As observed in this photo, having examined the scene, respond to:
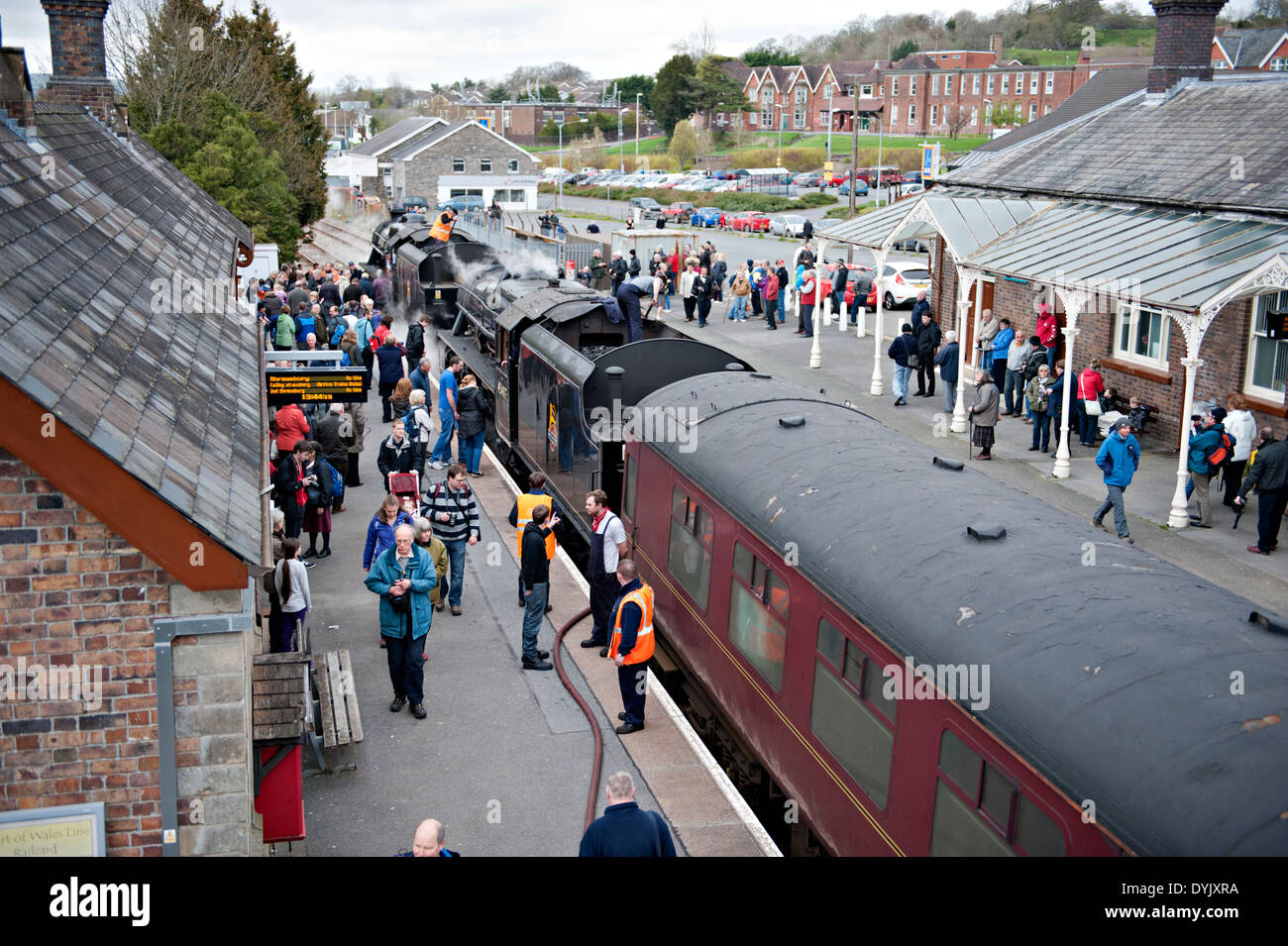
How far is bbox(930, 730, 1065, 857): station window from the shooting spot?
4.60m

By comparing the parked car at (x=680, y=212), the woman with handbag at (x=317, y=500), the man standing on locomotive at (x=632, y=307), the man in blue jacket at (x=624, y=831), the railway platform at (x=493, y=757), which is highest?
the parked car at (x=680, y=212)

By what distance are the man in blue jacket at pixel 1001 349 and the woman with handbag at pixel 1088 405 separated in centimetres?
146

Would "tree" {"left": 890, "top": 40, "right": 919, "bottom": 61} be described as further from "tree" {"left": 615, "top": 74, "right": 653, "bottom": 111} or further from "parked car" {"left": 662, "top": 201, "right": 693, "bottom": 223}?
"parked car" {"left": 662, "top": 201, "right": 693, "bottom": 223}

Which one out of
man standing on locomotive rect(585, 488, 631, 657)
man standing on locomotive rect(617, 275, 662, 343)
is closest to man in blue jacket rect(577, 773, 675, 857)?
man standing on locomotive rect(585, 488, 631, 657)

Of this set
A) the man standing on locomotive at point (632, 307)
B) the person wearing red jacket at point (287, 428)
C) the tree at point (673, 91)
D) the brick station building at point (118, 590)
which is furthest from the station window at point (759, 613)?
the tree at point (673, 91)

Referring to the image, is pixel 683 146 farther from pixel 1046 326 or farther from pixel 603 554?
pixel 603 554

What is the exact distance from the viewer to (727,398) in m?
10.3

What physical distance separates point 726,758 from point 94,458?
17.8 ft

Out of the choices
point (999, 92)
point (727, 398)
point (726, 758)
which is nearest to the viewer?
point (726, 758)

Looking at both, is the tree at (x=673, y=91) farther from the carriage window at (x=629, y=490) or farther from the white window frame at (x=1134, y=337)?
the carriage window at (x=629, y=490)

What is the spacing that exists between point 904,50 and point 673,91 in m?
48.3

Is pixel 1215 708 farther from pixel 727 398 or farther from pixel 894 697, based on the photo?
pixel 727 398

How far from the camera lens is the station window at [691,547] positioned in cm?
904
